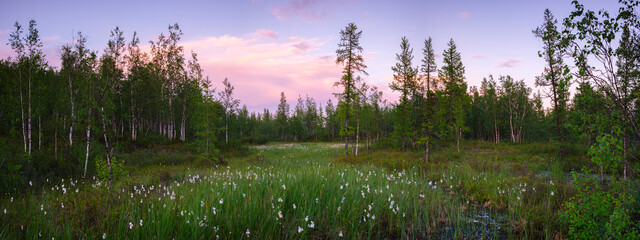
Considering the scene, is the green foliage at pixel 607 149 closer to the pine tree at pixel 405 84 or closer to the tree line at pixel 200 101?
the tree line at pixel 200 101

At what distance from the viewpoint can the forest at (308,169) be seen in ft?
12.5

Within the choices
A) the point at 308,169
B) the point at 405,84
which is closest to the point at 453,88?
the point at 405,84

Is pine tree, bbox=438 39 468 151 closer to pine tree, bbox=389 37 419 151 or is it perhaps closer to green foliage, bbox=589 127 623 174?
pine tree, bbox=389 37 419 151

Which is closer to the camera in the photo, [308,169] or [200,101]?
[308,169]

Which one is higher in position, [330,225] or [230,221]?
[230,221]

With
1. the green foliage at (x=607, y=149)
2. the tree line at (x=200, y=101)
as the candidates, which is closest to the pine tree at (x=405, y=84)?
the tree line at (x=200, y=101)

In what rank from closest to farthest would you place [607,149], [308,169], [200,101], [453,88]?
[607,149], [308,169], [200,101], [453,88]

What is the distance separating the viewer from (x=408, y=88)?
2694 cm

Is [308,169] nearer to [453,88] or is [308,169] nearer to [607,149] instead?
[607,149]

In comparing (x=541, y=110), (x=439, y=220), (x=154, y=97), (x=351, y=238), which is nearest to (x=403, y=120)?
(x=439, y=220)

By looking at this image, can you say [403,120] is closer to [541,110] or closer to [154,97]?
[154,97]

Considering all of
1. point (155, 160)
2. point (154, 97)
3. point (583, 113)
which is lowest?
point (155, 160)

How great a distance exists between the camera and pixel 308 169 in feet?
29.9

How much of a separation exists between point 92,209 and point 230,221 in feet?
10.5
